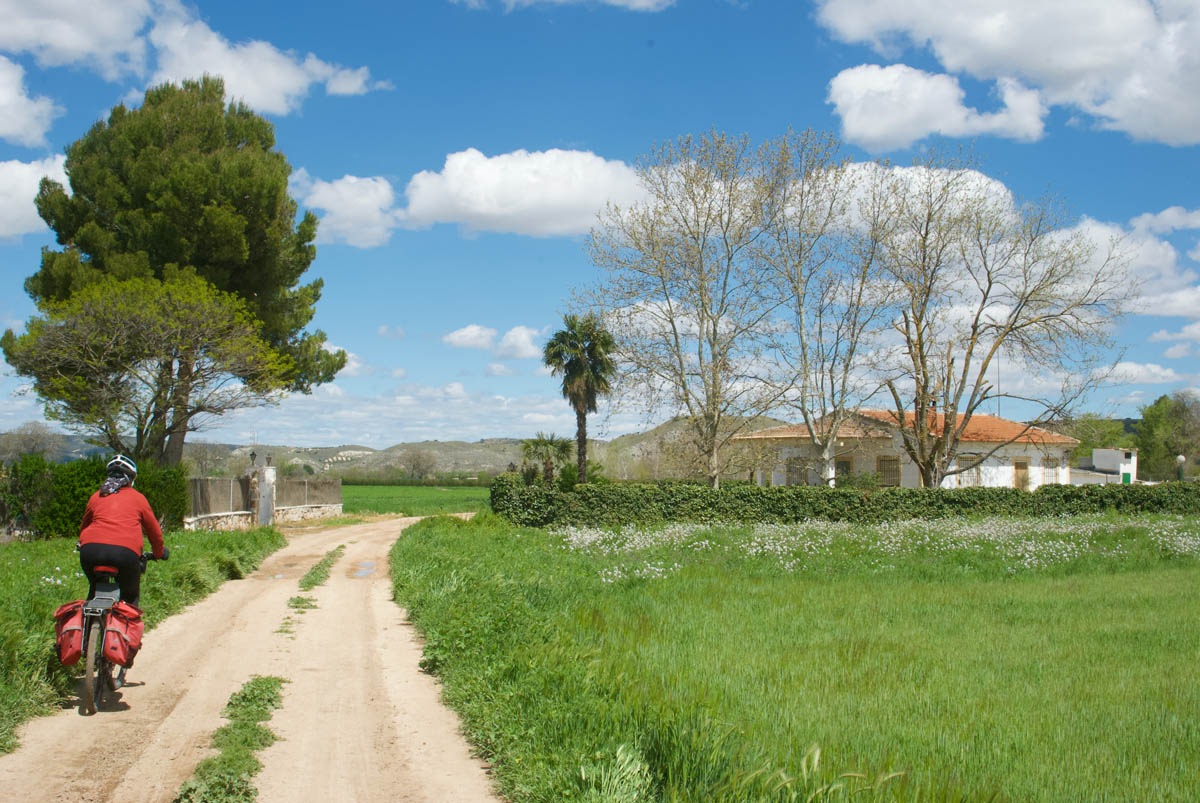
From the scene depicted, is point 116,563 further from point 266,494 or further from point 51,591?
point 266,494

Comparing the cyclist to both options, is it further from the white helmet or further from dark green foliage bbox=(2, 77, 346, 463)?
dark green foliage bbox=(2, 77, 346, 463)

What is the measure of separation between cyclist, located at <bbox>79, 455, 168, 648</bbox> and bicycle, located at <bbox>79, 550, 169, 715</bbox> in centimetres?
7

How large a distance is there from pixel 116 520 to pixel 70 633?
956 millimetres

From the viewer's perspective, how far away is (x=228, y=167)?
32.1m

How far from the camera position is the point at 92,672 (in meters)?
6.91

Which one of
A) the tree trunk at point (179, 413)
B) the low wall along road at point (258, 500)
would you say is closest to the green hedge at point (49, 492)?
the low wall along road at point (258, 500)

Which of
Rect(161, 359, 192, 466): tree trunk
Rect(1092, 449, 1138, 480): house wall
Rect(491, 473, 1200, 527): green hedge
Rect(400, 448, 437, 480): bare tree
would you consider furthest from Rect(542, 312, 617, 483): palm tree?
Rect(400, 448, 437, 480): bare tree

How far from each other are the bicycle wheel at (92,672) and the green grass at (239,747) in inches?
39.9

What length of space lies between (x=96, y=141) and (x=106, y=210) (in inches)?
121

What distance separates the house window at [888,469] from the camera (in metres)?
49.0

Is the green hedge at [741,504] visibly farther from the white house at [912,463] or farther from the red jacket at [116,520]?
the red jacket at [116,520]

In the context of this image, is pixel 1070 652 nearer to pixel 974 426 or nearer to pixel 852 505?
pixel 852 505

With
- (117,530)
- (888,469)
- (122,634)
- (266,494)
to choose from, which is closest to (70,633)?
(122,634)

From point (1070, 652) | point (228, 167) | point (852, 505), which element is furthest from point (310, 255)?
point (1070, 652)
